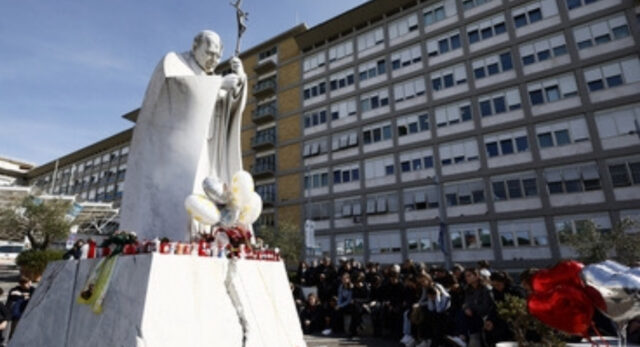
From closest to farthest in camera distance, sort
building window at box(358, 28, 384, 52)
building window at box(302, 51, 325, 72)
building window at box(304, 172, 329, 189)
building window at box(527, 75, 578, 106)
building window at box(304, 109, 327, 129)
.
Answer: building window at box(527, 75, 578, 106) < building window at box(358, 28, 384, 52) < building window at box(304, 172, 329, 189) < building window at box(304, 109, 327, 129) < building window at box(302, 51, 325, 72)

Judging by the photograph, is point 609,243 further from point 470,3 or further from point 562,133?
point 470,3

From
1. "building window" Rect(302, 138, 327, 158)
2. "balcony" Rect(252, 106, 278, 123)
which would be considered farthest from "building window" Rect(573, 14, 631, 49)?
"balcony" Rect(252, 106, 278, 123)

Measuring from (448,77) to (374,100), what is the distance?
20.9 ft

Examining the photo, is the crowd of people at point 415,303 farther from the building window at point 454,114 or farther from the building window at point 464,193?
the building window at point 454,114

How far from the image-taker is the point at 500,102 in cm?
2559

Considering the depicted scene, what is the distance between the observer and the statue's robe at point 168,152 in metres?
5.76

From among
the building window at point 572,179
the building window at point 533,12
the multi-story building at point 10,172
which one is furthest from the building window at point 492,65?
the multi-story building at point 10,172

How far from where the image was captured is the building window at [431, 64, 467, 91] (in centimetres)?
2752

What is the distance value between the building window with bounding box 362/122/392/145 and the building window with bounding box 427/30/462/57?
678cm

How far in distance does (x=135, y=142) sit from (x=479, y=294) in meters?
6.40

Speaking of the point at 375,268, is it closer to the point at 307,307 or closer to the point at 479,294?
the point at 307,307

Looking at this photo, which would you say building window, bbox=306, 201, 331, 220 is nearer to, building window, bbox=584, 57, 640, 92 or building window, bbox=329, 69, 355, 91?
building window, bbox=329, 69, 355, 91

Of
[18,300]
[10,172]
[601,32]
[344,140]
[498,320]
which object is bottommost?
[498,320]

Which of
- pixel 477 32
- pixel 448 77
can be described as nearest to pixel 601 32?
pixel 477 32
